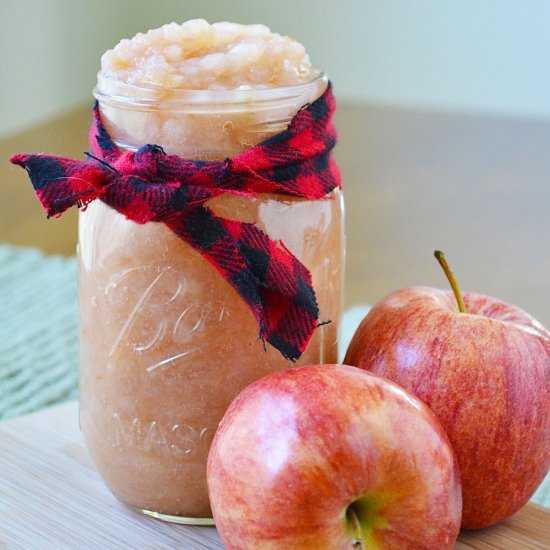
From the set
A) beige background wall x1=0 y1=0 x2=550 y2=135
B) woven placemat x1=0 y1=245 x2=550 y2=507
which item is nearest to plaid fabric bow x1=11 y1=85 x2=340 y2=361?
woven placemat x1=0 y1=245 x2=550 y2=507

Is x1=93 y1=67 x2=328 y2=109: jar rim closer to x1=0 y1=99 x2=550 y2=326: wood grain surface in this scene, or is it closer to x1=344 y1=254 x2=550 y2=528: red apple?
x1=344 y1=254 x2=550 y2=528: red apple

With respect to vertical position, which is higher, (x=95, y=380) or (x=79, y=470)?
(x=95, y=380)

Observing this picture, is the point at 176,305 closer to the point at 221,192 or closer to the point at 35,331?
the point at 221,192

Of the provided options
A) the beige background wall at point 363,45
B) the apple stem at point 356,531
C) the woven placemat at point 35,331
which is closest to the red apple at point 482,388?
the apple stem at point 356,531

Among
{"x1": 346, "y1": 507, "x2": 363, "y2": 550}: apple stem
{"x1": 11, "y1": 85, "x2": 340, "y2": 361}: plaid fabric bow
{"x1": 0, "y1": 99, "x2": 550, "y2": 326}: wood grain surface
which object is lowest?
{"x1": 0, "y1": 99, "x2": 550, "y2": 326}: wood grain surface

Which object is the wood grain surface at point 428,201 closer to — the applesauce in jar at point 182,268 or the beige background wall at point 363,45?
the beige background wall at point 363,45

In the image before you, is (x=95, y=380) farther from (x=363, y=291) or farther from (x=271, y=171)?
(x=363, y=291)

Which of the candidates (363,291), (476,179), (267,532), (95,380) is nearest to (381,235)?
(363,291)

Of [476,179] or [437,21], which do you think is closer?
[476,179]
